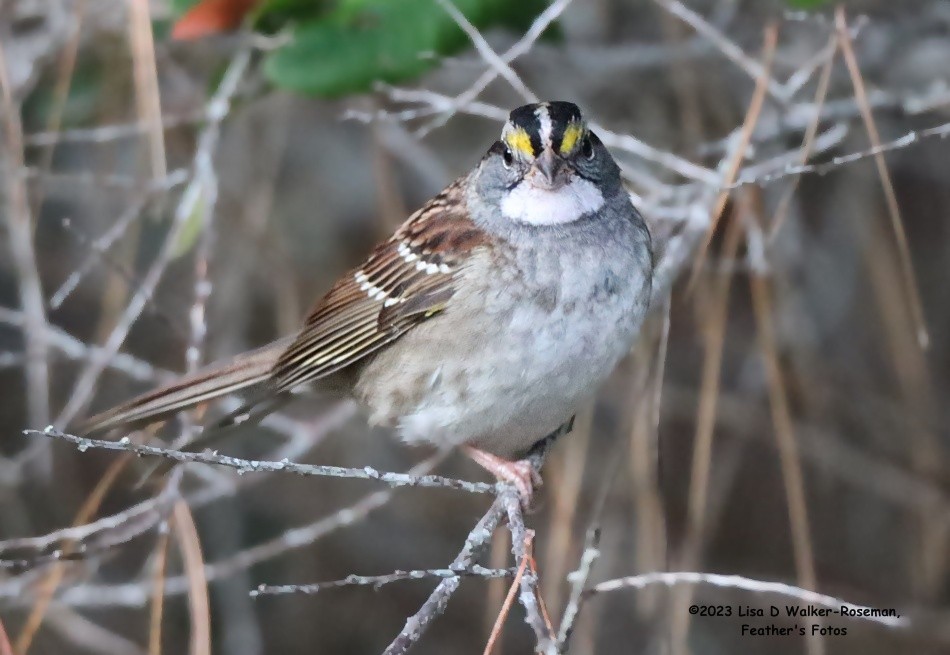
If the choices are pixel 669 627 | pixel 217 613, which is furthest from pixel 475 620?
pixel 669 627

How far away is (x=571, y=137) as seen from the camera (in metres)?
2.01

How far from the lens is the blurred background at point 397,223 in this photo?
2238 mm

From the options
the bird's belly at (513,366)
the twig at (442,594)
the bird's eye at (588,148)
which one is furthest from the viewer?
the bird's eye at (588,148)

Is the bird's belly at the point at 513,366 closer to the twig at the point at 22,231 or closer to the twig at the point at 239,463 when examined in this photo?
the twig at the point at 239,463

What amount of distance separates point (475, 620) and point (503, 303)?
6.52 feet

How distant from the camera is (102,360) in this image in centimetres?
205

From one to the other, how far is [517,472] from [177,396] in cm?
65

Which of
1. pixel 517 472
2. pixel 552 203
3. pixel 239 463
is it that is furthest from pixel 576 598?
pixel 552 203

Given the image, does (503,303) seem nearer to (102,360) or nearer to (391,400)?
(391,400)

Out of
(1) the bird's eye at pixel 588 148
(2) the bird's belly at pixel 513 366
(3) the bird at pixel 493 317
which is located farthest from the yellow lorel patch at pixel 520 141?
(2) the bird's belly at pixel 513 366

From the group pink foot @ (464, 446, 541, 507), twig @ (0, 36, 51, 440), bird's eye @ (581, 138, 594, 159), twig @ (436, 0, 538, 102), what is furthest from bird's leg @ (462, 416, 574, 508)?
twig @ (0, 36, 51, 440)

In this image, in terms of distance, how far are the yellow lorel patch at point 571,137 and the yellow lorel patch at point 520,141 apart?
6 centimetres

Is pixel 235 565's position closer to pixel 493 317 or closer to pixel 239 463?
pixel 493 317

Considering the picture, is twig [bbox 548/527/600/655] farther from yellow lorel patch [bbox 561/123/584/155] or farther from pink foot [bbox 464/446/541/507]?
yellow lorel patch [bbox 561/123/584/155]
